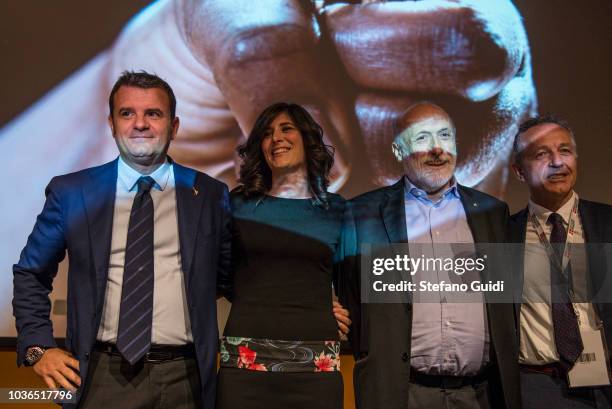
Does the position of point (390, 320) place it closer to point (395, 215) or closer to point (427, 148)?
point (395, 215)

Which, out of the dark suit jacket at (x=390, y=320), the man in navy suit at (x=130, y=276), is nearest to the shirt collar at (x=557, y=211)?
the dark suit jacket at (x=390, y=320)

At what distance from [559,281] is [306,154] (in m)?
1.04

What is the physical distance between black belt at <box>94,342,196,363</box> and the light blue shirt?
76cm

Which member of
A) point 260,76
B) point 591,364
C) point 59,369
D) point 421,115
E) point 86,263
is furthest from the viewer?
point 260,76

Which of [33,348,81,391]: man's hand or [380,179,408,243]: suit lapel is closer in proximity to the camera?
[33,348,81,391]: man's hand

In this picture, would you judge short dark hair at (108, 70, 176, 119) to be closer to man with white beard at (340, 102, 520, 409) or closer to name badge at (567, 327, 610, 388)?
man with white beard at (340, 102, 520, 409)

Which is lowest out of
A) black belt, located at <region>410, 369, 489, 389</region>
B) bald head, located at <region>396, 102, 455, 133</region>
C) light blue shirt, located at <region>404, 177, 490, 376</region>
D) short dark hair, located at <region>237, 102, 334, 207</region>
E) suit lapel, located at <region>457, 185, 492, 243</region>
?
black belt, located at <region>410, 369, 489, 389</region>

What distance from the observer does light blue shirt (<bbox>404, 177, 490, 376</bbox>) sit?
2076mm

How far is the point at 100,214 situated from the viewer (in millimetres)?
1955

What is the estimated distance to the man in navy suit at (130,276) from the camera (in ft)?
6.03

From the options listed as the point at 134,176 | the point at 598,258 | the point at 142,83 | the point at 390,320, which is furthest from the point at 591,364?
the point at 142,83

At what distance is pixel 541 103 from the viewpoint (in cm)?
316

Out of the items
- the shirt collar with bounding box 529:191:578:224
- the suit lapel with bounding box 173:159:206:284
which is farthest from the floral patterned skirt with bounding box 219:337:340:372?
the shirt collar with bounding box 529:191:578:224

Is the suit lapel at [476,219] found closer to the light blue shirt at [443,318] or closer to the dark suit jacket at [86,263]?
the light blue shirt at [443,318]
